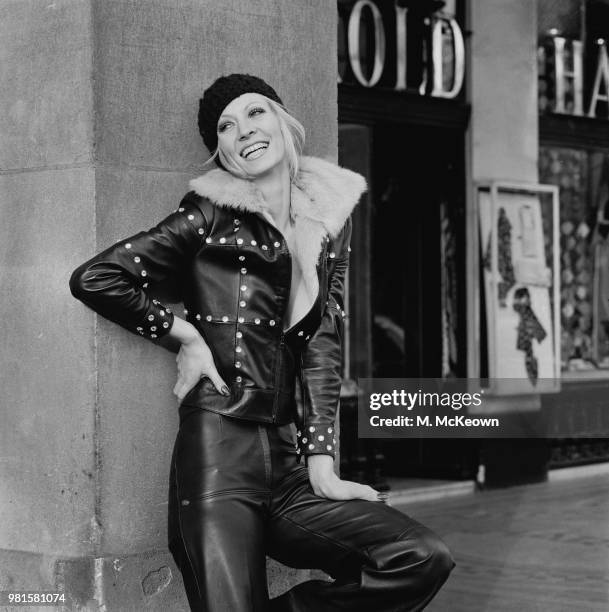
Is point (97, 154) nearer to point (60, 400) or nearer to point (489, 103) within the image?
point (60, 400)

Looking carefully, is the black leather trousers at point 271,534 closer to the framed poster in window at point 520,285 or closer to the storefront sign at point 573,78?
the framed poster in window at point 520,285

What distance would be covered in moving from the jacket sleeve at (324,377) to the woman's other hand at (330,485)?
32 mm

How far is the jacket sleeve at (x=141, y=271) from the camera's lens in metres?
4.11

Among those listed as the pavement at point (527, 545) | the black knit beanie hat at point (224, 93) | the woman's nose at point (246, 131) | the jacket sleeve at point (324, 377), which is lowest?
the pavement at point (527, 545)

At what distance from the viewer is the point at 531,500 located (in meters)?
10.1

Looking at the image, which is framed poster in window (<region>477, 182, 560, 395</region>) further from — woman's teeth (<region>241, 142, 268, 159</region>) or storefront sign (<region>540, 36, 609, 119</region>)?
woman's teeth (<region>241, 142, 268, 159</region>)

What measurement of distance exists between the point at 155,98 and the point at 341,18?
5.02m

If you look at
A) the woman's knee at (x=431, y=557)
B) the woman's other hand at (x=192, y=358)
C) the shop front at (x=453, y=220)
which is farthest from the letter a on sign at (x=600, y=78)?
the woman's knee at (x=431, y=557)

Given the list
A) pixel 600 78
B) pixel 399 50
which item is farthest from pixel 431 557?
pixel 600 78

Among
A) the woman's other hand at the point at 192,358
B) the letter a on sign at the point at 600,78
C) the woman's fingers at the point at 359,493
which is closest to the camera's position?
the woman's fingers at the point at 359,493

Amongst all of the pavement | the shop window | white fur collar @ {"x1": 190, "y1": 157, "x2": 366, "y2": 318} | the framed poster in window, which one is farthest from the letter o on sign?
white fur collar @ {"x1": 190, "y1": 157, "x2": 366, "y2": 318}

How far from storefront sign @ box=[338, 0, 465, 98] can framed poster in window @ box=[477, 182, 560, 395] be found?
97 centimetres

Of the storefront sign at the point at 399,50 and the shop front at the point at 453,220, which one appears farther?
the shop front at the point at 453,220

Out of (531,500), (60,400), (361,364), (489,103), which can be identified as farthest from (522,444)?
(60,400)
